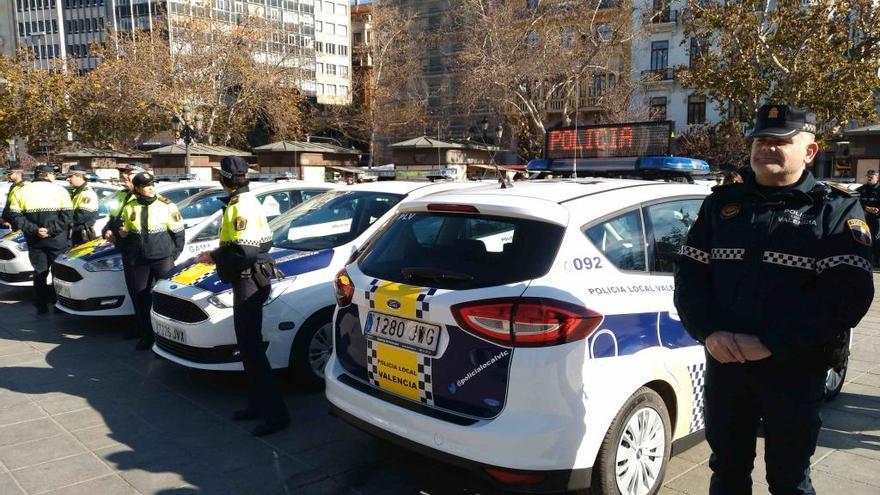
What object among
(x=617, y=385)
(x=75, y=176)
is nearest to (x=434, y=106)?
(x=75, y=176)

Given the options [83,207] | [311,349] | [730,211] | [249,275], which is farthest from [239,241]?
[83,207]

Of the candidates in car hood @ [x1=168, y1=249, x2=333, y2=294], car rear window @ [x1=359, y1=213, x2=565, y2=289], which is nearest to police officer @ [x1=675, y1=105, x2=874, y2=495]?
car rear window @ [x1=359, y1=213, x2=565, y2=289]

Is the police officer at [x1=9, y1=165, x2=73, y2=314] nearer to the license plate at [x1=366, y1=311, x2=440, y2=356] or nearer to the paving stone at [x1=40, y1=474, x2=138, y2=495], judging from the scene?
the paving stone at [x1=40, y1=474, x2=138, y2=495]

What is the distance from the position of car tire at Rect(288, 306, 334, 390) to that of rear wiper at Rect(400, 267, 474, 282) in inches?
76.4

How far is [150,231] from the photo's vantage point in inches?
249

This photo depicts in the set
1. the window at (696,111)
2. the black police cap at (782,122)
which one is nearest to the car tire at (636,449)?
the black police cap at (782,122)

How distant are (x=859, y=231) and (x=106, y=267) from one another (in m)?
6.99

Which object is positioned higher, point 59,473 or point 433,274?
point 433,274

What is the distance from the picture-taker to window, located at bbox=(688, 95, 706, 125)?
127 ft

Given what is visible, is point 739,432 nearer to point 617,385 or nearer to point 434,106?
point 617,385

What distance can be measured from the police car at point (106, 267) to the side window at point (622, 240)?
16.1ft

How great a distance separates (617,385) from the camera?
3002 mm

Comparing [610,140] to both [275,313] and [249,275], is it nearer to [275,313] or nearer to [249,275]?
[275,313]

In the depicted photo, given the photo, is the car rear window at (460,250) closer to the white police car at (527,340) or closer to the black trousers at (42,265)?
the white police car at (527,340)
